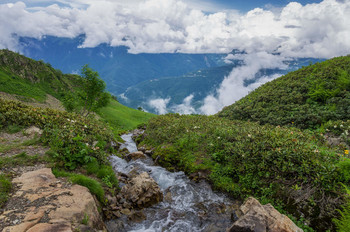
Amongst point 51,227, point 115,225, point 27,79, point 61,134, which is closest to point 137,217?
point 115,225

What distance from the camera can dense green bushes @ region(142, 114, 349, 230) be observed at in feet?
30.0

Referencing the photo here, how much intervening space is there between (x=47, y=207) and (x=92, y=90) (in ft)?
82.6

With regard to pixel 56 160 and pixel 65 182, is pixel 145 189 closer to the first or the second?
pixel 65 182

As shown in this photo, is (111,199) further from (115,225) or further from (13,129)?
(13,129)

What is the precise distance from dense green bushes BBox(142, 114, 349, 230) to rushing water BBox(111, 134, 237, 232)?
44.0 inches

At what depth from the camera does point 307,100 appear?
83.5ft

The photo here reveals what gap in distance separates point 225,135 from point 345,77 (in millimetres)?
20665

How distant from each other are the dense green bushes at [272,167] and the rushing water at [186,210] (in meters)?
1.12

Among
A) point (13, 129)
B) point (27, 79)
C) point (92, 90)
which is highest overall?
point (27, 79)

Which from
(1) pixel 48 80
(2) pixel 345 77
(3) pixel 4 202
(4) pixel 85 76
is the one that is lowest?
(3) pixel 4 202

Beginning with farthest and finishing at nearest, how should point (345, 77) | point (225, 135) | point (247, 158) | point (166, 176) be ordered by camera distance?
point (345, 77) < point (225, 135) < point (166, 176) < point (247, 158)

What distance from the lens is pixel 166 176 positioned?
48.8 feet

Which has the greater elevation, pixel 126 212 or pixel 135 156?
pixel 135 156

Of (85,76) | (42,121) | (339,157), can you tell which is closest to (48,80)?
(85,76)
